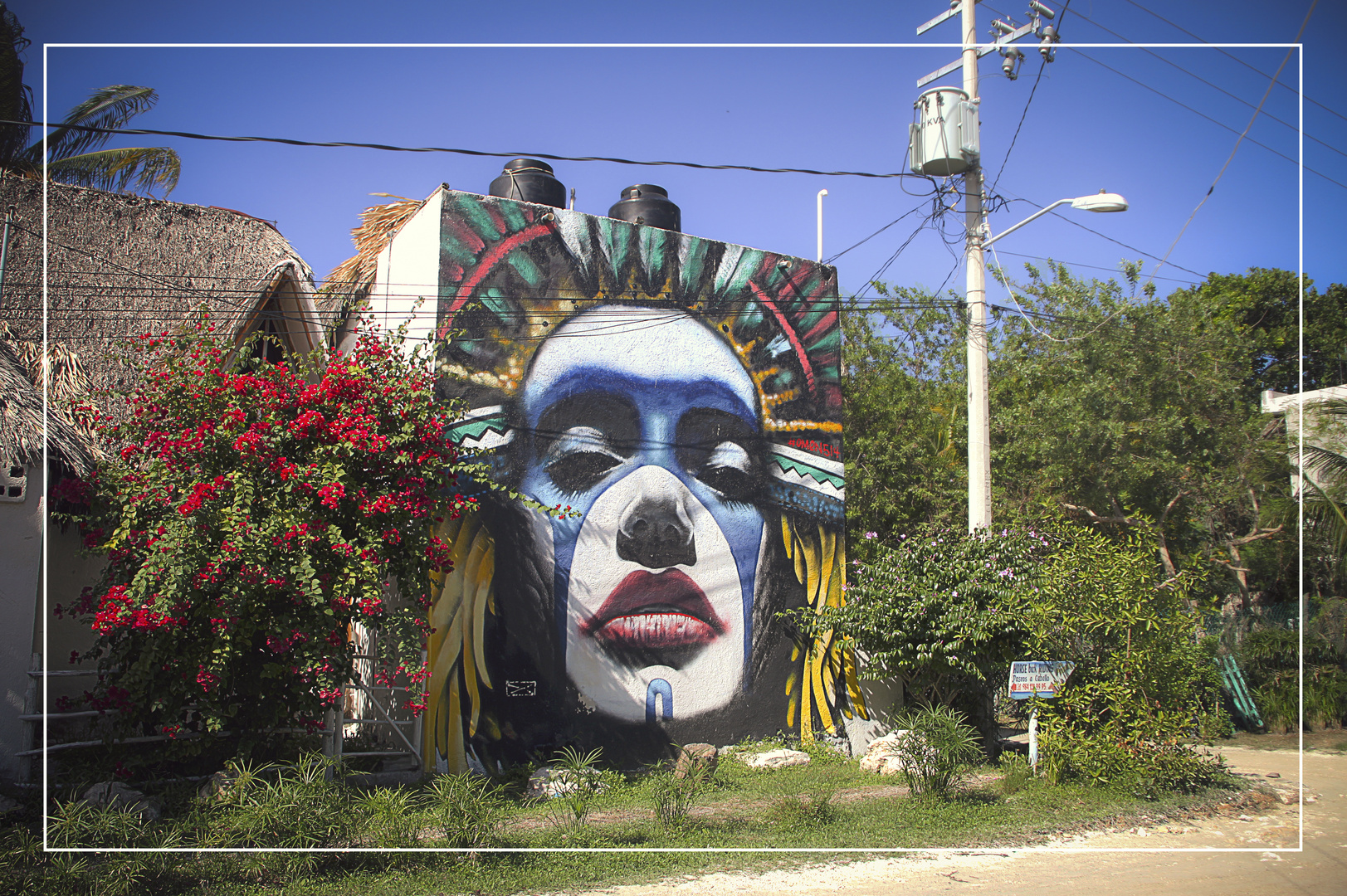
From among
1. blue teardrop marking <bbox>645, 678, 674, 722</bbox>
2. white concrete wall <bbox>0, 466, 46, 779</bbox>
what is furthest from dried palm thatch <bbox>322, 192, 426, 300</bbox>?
blue teardrop marking <bbox>645, 678, 674, 722</bbox>

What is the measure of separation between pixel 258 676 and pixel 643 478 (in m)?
4.51

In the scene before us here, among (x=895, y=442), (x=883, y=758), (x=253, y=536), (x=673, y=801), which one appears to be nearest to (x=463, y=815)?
(x=673, y=801)

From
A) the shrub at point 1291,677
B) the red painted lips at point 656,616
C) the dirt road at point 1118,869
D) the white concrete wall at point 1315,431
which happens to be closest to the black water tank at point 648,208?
the red painted lips at point 656,616

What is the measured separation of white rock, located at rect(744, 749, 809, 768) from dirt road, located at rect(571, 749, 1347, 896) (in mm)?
3115

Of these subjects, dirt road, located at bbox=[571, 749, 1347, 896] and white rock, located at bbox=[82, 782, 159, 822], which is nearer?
dirt road, located at bbox=[571, 749, 1347, 896]

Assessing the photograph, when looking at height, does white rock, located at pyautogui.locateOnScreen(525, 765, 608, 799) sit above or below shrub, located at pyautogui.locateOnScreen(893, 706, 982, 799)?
below

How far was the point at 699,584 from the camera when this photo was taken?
10.3 metres

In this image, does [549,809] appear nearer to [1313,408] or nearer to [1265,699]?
[1265,699]

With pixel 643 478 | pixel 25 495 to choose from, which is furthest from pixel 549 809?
pixel 25 495

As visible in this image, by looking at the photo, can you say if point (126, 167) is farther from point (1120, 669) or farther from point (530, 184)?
point (1120, 669)

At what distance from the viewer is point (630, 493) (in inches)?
399

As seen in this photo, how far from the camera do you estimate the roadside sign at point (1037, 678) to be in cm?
880

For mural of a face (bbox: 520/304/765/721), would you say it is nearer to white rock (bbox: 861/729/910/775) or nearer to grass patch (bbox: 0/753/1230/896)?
grass patch (bbox: 0/753/1230/896)

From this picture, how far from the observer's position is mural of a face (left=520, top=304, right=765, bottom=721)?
9.70 meters
